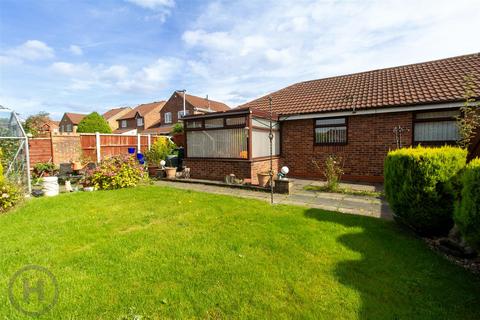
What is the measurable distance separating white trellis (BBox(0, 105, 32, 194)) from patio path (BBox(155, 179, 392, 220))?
17.9ft

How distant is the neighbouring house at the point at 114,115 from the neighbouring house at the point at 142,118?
516 cm

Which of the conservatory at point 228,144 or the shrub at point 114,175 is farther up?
the conservatory at point 228,144

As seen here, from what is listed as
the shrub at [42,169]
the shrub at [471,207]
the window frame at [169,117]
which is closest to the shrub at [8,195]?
the shrub at [42,169]

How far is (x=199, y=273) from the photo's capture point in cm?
308

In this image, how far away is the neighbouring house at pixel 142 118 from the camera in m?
39.8

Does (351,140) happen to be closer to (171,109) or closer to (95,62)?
(95,62)

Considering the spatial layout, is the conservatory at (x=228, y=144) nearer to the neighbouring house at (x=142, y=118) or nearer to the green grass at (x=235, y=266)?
the green grass at (x=235, y=266)

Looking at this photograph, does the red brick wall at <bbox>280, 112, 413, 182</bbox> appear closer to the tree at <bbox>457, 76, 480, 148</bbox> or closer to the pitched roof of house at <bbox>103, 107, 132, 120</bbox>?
the tree at <bbox>457, 76, 480, 148</bbox>

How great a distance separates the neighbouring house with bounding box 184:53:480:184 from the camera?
8.40 metres

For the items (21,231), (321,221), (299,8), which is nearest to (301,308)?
(321,221)

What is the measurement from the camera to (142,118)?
3991 cm

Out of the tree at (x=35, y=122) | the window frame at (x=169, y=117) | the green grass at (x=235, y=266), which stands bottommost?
the green grass at (x=235, y=266)

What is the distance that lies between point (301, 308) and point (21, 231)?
213 inches

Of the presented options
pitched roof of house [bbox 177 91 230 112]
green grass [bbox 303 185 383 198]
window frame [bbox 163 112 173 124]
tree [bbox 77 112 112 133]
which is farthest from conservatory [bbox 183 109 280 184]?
window frame [bbox 163 112 173 124]
